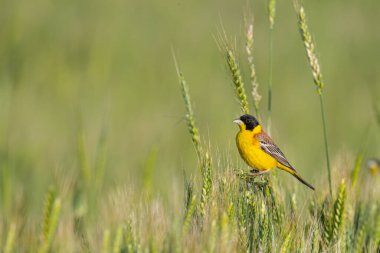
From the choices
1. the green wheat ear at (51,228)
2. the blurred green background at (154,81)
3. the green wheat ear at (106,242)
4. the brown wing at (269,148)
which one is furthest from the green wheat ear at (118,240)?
the blurred green background at (154,81)

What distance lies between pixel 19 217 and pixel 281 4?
8.68 m

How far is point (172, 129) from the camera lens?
30.6ft

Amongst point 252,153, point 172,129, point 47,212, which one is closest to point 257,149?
point 252,153

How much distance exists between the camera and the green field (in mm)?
4309

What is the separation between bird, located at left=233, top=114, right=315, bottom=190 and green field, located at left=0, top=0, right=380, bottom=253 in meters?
0.11

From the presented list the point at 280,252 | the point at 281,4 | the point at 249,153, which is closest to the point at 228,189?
the point at 280,252

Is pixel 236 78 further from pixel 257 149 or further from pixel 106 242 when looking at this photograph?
pixel 106 242

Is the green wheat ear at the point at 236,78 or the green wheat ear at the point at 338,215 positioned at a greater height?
the green wheat ear at the point at 236,78

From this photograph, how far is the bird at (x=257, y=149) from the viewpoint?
5934mm

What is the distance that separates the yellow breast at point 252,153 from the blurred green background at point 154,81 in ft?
5.79

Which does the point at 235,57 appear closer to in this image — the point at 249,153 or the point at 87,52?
the point at 249,153

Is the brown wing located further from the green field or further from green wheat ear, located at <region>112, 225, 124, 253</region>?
green wheat ear, located at <region>112, 225, 124, 253</region>

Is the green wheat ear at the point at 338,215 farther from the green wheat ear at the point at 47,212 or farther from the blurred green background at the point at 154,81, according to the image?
the blurred green background at the point at 154,81

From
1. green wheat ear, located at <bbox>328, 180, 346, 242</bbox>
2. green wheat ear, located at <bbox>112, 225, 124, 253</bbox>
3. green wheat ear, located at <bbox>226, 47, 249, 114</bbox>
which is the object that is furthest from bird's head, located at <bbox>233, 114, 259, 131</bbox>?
green wheat ear, located at <bbox>112, 225, 124, 253</bbox>
